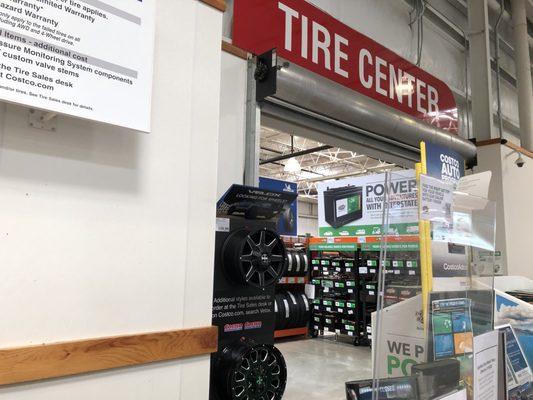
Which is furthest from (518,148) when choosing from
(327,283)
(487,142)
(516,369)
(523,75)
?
(516,369)

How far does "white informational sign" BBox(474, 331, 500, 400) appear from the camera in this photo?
1725 millimetres

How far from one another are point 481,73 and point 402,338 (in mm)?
4798

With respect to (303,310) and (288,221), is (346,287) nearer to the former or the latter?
(303,310)

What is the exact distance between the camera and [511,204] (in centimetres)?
510

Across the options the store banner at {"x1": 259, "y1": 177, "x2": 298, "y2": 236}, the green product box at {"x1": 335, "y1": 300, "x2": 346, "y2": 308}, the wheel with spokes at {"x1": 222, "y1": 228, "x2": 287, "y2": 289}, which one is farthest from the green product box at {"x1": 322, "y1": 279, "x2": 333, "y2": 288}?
the wheel with spokes at {"x1": 222, "y1": 228, "x2": 287, "y2": 289}

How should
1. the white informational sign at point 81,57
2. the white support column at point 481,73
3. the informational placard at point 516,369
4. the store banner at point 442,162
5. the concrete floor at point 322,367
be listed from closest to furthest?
the white informational sign at point 81,57
the informational placard at point 516,369
the store banner at point 442,162
the concrete floor at point 322,367
the white support column at point 481,73

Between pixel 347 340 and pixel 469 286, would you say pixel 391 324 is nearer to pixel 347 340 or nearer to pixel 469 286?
pixel 469 286

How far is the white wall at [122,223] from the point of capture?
132 cm

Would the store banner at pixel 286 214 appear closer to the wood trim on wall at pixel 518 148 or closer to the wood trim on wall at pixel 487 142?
the wood trim on wall at pixel 487 142

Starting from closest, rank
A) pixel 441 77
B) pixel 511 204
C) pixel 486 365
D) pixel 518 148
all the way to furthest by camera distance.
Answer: pixel 486 365 → pixel 511 204 → pixel 518 148 → pixel 441 77

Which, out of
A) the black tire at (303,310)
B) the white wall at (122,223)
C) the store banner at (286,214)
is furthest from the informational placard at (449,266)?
the black tire at (303,310)

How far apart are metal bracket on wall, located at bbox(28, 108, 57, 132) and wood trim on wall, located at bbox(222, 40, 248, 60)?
162 cm

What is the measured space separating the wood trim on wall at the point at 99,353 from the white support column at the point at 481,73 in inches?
193

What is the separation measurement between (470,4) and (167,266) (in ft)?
18.9
